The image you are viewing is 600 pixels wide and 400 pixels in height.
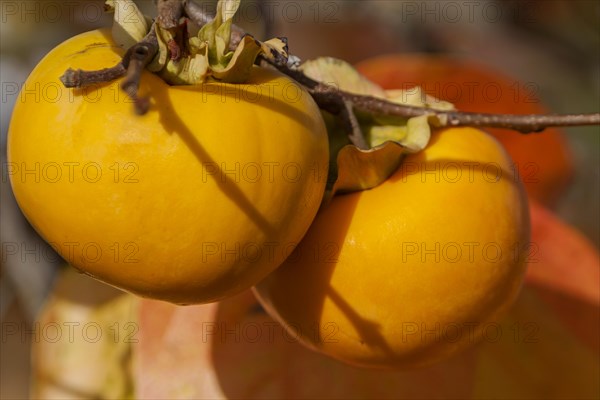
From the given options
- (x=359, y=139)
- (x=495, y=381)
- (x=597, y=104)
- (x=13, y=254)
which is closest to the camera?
(x=359, y=139)

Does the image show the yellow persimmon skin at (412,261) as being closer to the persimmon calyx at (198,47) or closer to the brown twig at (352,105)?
the brown twig at (352,105)

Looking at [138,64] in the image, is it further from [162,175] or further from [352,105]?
[352,105]

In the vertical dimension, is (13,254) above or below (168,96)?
below

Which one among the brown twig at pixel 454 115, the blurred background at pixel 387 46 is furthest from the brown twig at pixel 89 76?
the blurred background at pixel 387 46

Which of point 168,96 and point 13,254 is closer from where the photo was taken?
point 168,96

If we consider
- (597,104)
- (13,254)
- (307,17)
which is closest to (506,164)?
(13,254)

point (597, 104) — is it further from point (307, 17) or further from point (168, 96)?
point (168, 96)

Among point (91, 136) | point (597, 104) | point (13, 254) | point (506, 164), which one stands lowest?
point (597, 104)
